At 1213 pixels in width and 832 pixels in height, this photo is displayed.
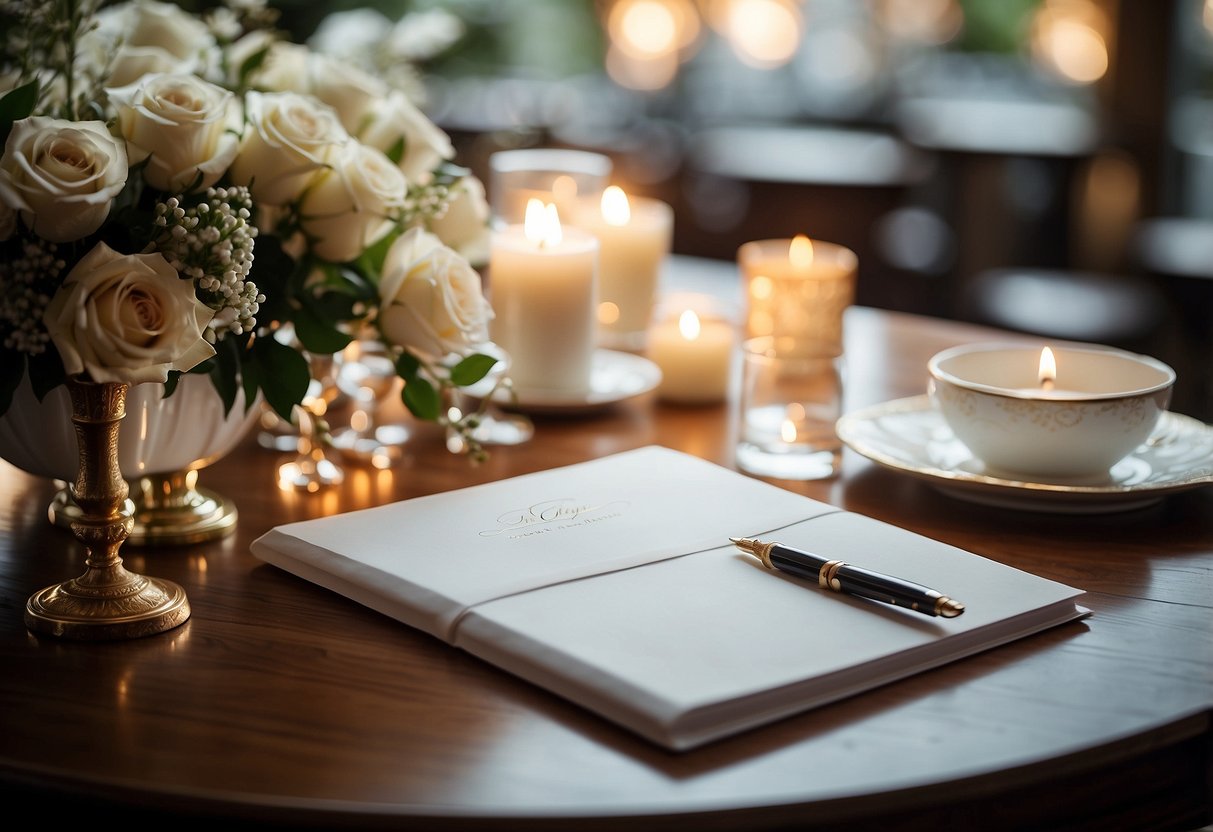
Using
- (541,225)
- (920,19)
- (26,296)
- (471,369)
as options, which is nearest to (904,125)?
(920,19)

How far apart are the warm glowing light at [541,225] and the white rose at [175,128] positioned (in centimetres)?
42

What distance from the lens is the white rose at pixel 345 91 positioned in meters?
1.12

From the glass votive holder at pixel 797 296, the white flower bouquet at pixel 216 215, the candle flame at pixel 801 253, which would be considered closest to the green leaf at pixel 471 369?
the white flower bouquet at pixel 216 215

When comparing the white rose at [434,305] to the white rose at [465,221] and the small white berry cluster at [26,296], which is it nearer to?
the white rose at [465,221]

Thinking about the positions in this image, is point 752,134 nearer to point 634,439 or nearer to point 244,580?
point 634,439

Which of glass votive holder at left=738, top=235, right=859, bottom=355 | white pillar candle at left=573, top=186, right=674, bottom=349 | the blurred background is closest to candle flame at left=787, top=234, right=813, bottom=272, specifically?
glass votive holder at left=738, top=235, right=859, bottom=355

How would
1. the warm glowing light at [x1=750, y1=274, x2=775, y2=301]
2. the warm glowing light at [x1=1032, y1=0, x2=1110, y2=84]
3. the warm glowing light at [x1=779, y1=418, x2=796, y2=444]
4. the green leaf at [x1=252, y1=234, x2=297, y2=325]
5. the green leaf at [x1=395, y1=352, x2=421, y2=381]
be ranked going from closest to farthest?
1. the green leaf at [x1=252, y1=234, x2=297, y2=325]
2. the green leaf at [x1=395, y1=352, x2=421, y2=381]
3. the warm glowing light at [x1=779, y1=418, x2=796, y2=444]
4. the warm glowing light at [x1=750, y1=274, x2=775, y2=301]
5. the warm glowing light at [x1=1032, y1=0, x2=1110, y2=84]

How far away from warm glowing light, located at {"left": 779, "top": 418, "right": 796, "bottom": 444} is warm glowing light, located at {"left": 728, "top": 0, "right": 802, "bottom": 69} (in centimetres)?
571

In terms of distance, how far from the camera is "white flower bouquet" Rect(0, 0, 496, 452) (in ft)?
2.47

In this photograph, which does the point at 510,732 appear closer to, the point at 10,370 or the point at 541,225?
the point at 10,370

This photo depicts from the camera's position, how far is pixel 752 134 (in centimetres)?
631

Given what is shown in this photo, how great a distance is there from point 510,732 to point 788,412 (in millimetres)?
610

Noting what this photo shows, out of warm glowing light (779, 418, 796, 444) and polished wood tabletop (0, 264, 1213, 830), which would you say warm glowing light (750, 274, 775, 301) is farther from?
polished wood tabletop (0, 264, 1213, 830)

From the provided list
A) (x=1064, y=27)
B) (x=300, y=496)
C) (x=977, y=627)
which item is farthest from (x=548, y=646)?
(x=1064, y=27)
